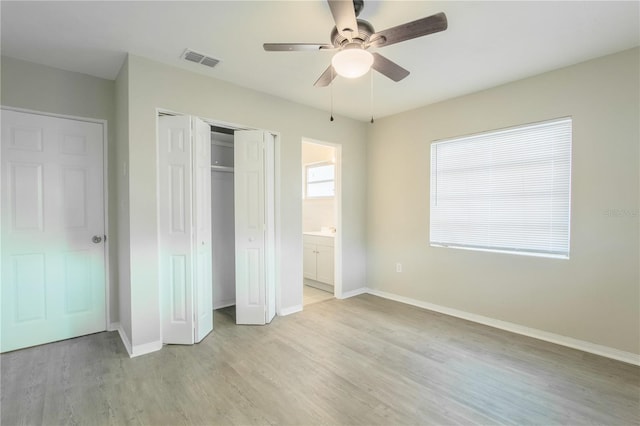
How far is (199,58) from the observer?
2.71 metres

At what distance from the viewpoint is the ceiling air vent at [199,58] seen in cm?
262

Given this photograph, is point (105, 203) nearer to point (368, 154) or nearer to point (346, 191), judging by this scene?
point (346, 191)

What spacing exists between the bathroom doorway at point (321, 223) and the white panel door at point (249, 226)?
86cm

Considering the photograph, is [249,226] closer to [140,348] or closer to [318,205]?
[140,348]

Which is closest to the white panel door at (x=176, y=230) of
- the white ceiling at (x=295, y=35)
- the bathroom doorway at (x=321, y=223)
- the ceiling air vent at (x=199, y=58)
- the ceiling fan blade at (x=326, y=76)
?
the ceiling air vent at (x=199, y=58)

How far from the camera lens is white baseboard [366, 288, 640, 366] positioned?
2.61 m

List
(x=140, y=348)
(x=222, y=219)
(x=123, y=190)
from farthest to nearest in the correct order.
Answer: (x=222, y=219)
(x=123, y=190)
(x=140, y=348)

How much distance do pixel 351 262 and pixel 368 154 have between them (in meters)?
1.72

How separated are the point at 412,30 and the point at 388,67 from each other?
39cm

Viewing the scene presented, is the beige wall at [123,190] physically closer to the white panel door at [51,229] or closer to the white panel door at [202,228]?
the white panel door at [51,229]

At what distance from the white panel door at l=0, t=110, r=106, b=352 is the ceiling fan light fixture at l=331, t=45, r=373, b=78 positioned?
2785 millimetres

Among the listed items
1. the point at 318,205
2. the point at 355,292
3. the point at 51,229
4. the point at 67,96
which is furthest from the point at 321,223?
the point at 67,96

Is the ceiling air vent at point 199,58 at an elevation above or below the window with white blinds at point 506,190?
above

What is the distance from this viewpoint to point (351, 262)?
180 inches
